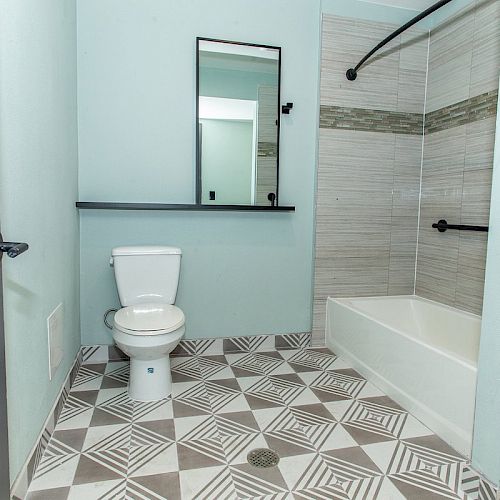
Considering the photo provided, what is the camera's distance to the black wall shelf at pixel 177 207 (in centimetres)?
231

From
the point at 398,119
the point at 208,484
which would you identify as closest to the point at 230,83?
the point at 398,119

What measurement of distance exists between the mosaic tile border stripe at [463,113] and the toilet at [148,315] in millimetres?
1980

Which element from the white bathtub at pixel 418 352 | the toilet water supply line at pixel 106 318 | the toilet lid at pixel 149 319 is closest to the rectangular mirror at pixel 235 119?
the toilet lid at pixel 149 319

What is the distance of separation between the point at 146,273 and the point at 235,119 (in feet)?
3.69

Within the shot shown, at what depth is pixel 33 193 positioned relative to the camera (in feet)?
4.77

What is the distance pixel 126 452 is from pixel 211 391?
0.62 m

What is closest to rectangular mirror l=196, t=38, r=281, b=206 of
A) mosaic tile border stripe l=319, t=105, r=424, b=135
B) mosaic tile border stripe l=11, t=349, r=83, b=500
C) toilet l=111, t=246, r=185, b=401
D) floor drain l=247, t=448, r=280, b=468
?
mosaic tile border stripe l=319, t=105, r=424, b=135

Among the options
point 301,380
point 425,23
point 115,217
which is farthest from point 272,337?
point 425,23

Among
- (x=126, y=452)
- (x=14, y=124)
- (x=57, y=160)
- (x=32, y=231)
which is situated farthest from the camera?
(x=57, y=160)

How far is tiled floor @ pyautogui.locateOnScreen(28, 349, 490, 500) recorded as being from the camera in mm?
1411

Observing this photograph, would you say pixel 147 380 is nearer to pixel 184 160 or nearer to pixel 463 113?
pixel 184 160

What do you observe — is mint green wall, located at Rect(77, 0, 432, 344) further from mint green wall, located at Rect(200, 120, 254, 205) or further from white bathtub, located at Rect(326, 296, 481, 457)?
white bathtub, located at Rect(326, 296, 481, 457)

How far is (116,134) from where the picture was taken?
7.89 feet

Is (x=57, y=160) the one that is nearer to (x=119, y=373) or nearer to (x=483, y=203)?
(x=119, y=373)
